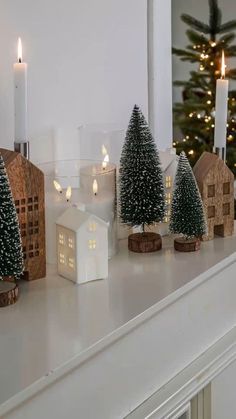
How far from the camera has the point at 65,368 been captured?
87 cm

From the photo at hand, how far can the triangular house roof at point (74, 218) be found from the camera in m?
1.06

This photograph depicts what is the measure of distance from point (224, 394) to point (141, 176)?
1.23ft

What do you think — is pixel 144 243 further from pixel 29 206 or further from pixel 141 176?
pixel 29 206

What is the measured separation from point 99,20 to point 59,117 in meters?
0.20

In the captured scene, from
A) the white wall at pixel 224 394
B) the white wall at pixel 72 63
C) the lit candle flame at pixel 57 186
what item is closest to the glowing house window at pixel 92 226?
the lit candle flame at pixel 57 186

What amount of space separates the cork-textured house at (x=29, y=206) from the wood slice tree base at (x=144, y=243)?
0.18 metres

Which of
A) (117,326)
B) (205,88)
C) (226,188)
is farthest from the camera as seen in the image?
(205,88)

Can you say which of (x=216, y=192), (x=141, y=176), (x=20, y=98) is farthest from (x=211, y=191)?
(x=20, y=98)

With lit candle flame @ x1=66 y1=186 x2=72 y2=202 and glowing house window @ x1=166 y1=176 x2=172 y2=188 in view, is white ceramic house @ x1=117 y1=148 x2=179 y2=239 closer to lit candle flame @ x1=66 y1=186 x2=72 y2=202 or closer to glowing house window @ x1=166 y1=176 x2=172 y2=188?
glowing house window @ x1=166 y1=176 x2=172 y2=188

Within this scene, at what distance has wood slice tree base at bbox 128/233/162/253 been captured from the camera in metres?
1.21

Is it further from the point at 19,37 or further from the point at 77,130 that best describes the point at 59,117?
the point at 19,37

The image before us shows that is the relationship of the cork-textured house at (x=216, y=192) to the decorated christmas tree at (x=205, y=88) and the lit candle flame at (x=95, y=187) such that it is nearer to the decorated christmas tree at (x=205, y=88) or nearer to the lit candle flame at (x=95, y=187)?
the lit candle flame at (x=95, y=187)

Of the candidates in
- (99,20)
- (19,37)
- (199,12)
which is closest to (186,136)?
(199,12)

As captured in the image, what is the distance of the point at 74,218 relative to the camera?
3.51 ft
